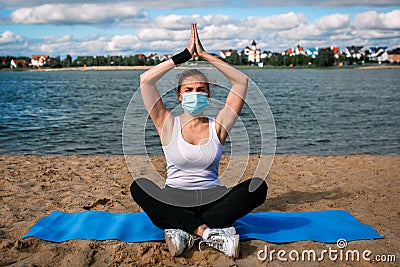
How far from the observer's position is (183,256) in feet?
12.7

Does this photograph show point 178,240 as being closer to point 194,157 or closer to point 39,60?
point 194,157

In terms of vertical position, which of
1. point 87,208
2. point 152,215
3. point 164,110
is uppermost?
point 164,110

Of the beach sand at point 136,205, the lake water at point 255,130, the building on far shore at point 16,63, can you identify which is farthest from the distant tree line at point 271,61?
the beach sand at point 136,205

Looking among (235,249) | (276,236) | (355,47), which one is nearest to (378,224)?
(276,236)

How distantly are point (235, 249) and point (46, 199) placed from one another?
304cm

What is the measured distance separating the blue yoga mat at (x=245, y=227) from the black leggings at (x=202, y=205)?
249 mm

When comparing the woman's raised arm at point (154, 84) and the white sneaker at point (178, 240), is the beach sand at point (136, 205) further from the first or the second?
the woman's raised arm at point (154, 84)

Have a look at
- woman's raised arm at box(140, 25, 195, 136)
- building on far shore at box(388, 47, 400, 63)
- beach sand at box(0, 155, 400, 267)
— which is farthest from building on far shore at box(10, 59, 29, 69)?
woman's raised arm at box(140, 25, 195, 136)

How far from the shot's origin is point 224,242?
3803 millimetres

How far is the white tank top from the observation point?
13.6 feet

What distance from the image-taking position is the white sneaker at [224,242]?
3764mm

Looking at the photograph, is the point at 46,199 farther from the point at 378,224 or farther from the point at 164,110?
the point at 378,224

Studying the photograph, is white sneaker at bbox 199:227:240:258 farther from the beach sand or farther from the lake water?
the lake water

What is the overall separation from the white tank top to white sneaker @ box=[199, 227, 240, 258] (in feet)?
1.71
